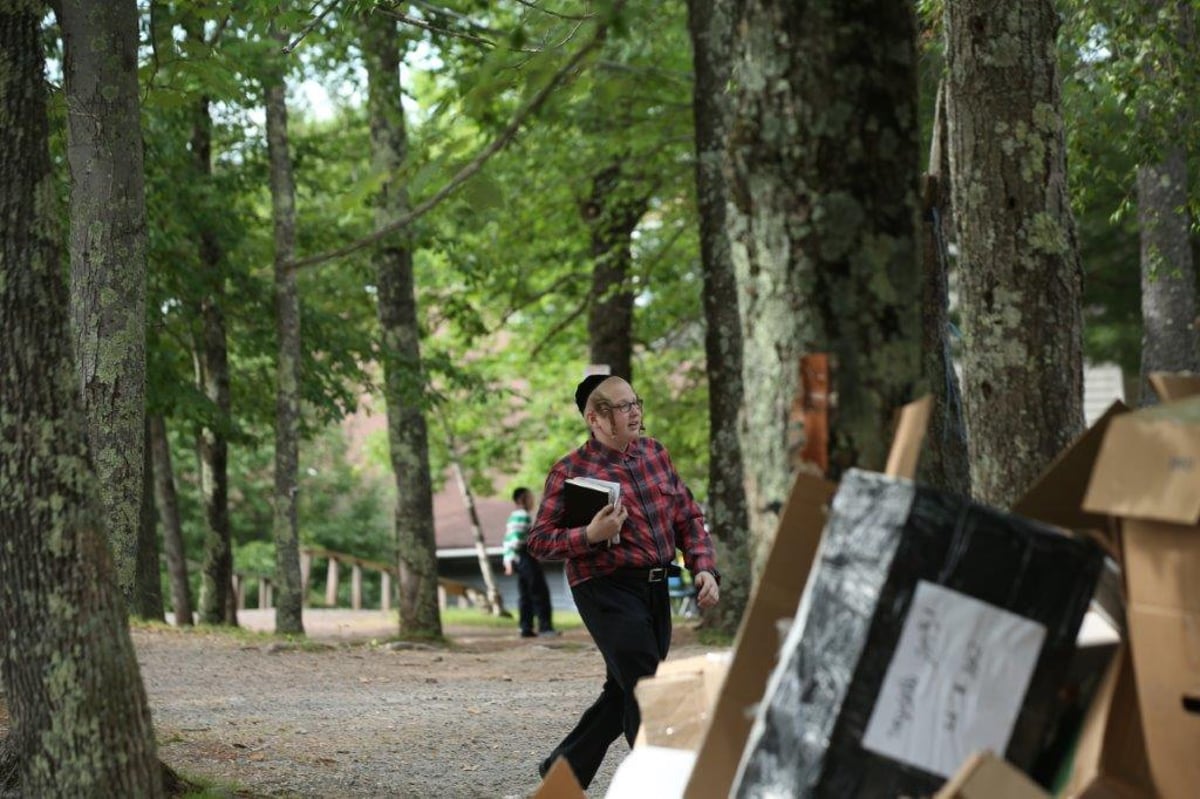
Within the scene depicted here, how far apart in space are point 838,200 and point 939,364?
4.42 meters

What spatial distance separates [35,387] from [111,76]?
8.89ft

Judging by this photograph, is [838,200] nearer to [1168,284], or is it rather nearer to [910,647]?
[910,647]

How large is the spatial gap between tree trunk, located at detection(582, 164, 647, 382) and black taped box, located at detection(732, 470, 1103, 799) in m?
20.1

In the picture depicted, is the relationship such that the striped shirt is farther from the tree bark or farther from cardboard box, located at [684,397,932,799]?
cardboard box, located at [684,397,932,799]

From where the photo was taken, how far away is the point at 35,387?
5961mm

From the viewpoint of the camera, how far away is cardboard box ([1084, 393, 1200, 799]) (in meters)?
3.97

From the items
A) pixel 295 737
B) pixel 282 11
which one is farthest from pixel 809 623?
pixel 295 737

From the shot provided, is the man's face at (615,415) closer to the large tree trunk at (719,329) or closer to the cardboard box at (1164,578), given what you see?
the cardboard box at (1164,578)

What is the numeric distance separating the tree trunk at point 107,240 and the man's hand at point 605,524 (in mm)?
2472

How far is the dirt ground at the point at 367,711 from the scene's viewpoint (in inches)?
351

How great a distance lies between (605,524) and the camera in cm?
712

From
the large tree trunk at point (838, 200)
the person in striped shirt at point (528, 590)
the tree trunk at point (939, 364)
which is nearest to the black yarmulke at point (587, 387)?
the tree trunk at point (939, 364)

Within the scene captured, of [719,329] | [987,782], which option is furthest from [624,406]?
[719,329]

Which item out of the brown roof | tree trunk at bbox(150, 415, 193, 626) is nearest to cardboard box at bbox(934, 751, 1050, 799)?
tree trunk at bbox(150, 415, 193, 626)
